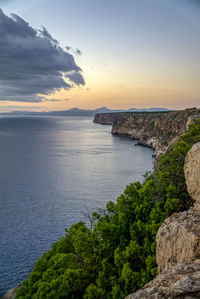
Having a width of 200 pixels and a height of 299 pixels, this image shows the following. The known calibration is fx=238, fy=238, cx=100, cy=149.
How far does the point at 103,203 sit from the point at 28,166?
39.8 metres

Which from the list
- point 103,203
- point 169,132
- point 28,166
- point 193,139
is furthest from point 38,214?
point 169,132

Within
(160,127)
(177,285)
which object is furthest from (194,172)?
(160,127)

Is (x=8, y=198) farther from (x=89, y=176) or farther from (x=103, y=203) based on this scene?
(x=89, y=176)

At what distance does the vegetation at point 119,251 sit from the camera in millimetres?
18297

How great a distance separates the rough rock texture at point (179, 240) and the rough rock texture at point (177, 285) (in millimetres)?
1612

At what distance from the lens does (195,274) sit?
8.14 meters

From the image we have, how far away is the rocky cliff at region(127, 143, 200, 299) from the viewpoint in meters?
7.66

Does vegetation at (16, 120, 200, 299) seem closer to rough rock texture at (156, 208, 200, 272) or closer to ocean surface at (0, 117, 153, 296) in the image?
rough rock texture at (156, 208, 200, 272)

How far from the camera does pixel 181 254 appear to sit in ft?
37.1

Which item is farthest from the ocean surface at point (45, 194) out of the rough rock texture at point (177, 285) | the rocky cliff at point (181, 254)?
the rough rock texture at point (177, 285)

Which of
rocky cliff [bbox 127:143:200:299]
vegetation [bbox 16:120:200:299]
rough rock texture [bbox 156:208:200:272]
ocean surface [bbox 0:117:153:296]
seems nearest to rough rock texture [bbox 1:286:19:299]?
ocean surface [bbox 0:117:153:296]

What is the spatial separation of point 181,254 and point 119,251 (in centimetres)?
997

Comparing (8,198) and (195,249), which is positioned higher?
(195,249)

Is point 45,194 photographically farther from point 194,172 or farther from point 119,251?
point 194,172
